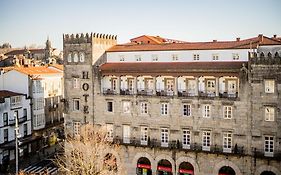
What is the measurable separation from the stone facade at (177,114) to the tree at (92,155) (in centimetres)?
130

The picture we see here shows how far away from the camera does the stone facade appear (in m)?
41.3

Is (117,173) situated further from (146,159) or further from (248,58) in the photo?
(248,58)

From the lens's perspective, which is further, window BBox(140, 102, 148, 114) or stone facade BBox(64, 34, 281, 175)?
window BBox(140, 102, 148, 114)

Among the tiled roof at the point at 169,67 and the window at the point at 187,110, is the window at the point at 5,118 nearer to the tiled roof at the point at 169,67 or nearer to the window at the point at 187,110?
the tiled roof at the point at 169,67

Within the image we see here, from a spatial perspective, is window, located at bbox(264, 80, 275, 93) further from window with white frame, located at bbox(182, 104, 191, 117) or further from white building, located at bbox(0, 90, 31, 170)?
white building, located at bbox(0, 90, 31, 170)

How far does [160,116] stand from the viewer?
154 feet

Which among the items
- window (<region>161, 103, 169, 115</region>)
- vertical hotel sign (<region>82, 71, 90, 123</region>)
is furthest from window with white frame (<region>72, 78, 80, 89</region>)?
window (<region>161, 103, 169, 115</region>)

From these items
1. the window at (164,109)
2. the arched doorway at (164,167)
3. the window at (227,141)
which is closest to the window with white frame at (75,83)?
the window at (164,109)

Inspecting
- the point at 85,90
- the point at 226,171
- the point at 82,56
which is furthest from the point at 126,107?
the point at 226,171

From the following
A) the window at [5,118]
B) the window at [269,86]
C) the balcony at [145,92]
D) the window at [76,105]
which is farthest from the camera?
the window at [5,118]

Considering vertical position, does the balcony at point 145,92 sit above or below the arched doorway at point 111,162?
above

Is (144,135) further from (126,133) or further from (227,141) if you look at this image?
(227,141)

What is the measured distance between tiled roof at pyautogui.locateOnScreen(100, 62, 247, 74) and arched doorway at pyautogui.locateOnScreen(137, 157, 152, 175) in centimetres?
1241

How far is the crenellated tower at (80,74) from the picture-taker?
2032 inches
